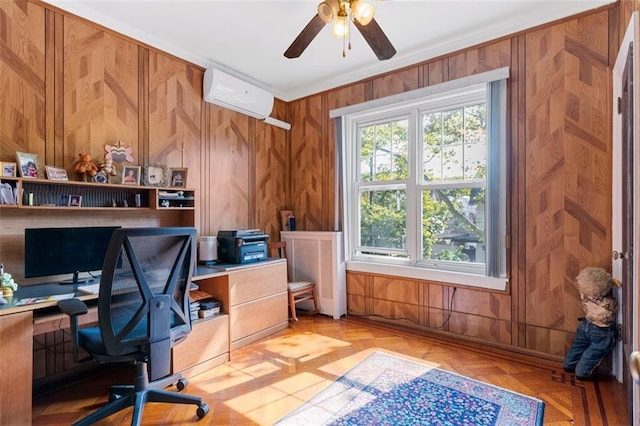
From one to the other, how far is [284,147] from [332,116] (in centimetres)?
78

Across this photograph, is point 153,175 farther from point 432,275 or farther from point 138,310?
point 432,275

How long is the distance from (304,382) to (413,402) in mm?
721

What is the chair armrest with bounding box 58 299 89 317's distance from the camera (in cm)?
157

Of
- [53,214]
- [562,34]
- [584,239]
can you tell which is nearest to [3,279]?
[53,214]

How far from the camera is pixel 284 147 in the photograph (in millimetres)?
4082

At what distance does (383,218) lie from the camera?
3.46 m

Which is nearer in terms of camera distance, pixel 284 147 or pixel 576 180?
pixel 576 180

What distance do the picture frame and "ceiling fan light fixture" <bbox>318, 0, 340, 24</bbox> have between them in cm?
206

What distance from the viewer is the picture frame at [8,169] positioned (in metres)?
1.91

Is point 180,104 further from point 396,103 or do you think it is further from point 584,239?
point 584,239

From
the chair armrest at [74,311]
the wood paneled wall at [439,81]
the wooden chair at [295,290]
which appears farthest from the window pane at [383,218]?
the chair armrest at [74,311]

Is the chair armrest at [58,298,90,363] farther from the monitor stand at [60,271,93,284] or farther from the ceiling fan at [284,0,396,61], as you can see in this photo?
the ceiling fan at [284,0,396,61]

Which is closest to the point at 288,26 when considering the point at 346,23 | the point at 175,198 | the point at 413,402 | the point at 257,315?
the point at 346,23

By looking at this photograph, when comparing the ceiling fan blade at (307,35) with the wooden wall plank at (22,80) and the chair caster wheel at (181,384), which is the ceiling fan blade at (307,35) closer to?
the wooden wall plank at (22,80)
